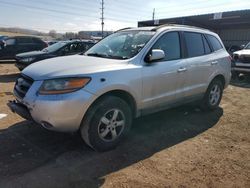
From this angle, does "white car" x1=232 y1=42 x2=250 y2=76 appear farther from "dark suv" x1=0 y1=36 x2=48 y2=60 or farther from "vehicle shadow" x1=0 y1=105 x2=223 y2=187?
"dark suv" x1=0 y1=36 x2=48 y2=60

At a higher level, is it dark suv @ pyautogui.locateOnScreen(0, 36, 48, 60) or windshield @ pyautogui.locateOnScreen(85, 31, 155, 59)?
windshield @ pyautogui.locateOnScreen(85, 31, 155, 59)

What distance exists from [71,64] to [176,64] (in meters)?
1.93

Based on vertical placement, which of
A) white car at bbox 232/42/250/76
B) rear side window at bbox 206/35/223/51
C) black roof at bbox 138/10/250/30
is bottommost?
white car at bbox 232/42/250/76

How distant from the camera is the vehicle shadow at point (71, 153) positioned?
337 cm

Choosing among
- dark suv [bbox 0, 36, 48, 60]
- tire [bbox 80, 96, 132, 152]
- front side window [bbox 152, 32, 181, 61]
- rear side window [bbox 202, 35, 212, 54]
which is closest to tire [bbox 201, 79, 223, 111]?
rear side window [bbox 202, 35, 212, 54]

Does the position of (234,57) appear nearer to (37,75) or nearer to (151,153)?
(151,153)

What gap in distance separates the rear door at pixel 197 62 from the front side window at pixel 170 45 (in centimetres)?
29

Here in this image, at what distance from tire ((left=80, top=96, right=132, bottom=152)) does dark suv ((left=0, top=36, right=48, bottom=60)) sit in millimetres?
12498

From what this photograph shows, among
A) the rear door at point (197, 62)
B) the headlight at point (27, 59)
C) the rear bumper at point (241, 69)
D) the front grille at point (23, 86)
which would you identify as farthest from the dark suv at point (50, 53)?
the rear bumper at point (241, 69)

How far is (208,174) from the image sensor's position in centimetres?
362

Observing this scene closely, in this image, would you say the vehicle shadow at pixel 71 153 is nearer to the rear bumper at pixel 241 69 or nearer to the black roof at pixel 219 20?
the rear bumper at pixel 241 69

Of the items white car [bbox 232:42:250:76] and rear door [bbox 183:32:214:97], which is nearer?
rear door [bbox 183:32:214:97]

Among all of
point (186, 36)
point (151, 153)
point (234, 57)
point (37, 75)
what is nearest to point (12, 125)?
point (37, 75)

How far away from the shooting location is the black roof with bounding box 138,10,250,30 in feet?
66.6
